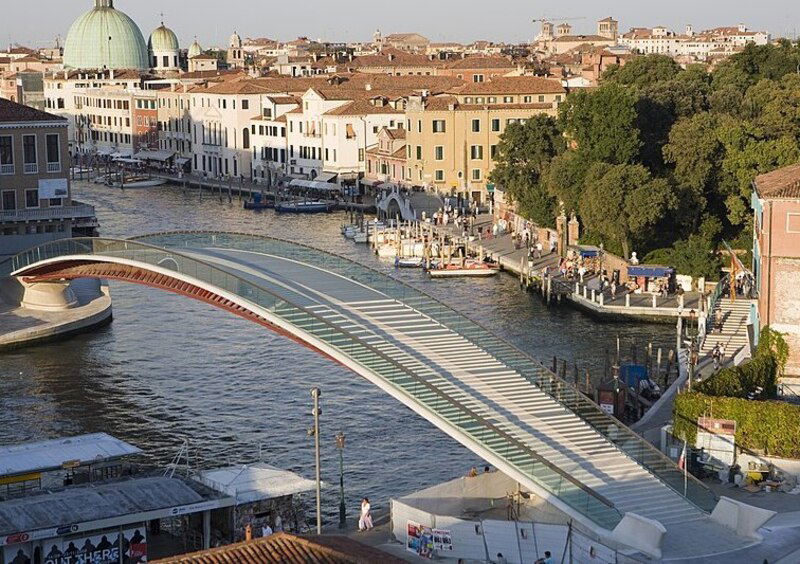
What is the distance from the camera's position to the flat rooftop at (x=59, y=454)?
19.0 meters

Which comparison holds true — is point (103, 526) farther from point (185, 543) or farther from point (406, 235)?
point (406, 235)

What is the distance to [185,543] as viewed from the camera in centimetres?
1775

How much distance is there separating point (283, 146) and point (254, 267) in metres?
44.3

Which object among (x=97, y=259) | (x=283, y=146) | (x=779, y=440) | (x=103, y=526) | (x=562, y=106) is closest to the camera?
(x=103, y=526)

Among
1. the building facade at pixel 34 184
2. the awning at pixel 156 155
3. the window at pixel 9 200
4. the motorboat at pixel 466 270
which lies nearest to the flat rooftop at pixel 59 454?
the building facade at pixel 34 184

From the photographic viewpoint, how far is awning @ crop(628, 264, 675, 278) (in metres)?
34.9

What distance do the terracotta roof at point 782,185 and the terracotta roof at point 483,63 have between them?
47.6 metres

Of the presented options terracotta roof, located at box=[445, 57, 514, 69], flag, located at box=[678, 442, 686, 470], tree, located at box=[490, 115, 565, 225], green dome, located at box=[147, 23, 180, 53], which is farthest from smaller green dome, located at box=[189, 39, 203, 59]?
flag, located at box=[678, 442, 686, 470]

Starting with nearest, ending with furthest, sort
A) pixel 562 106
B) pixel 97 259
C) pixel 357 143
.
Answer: pixel 97 259 → pixel 562 106 → pixel 357 143

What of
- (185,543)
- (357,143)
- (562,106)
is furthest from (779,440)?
(357,143)

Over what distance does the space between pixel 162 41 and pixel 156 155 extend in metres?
35.7

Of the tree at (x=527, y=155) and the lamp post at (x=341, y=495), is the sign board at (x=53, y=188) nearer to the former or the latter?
the tree at (x=527, y=155)

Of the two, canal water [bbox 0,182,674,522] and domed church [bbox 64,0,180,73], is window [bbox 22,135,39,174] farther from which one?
domed church [bbox 64,0,180,73]

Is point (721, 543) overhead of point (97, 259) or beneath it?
beneath
